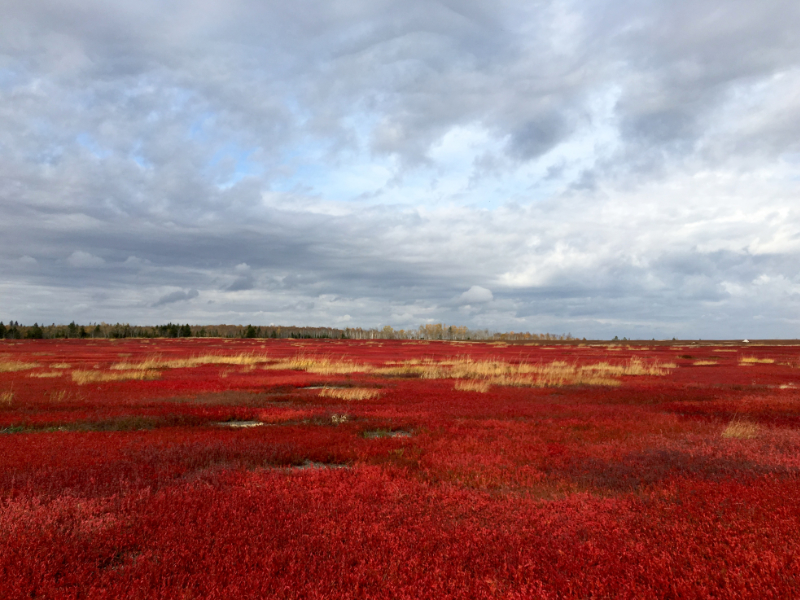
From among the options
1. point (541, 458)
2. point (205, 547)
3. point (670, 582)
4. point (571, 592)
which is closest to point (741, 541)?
point (670, 582)

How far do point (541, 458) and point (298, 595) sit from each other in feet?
21.6

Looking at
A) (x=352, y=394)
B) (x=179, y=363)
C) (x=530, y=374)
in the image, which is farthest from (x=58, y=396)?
(x=530, y=374)

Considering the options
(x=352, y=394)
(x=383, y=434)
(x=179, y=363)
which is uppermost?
(x=179, y=363)

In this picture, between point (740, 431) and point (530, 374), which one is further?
point (530, 374)

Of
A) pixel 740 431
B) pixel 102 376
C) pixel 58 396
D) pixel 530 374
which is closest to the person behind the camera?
pixel 740 431

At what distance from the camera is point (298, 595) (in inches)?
174

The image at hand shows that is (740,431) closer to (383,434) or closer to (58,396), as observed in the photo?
(383,434)

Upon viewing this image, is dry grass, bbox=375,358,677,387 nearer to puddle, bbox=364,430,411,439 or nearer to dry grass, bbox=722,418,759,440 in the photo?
dry grass, bbox=722,418,759,440

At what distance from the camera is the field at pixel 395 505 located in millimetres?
4703

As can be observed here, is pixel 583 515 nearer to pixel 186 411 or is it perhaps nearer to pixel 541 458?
pixel 541 458

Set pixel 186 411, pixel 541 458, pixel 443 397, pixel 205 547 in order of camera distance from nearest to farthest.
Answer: pixel 205 547 → pixel 541 458 → pixel 186 411 → pixel 443 397

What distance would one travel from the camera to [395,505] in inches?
265

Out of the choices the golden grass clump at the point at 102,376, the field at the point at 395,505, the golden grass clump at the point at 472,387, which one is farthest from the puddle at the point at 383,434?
the golden grass clump at the point at 102,376

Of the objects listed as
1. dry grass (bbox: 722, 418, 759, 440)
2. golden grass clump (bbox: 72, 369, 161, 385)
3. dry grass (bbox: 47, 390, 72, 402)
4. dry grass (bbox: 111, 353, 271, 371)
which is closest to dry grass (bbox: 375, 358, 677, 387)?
dry grass (bbox: 722, 418, 759, 440)
